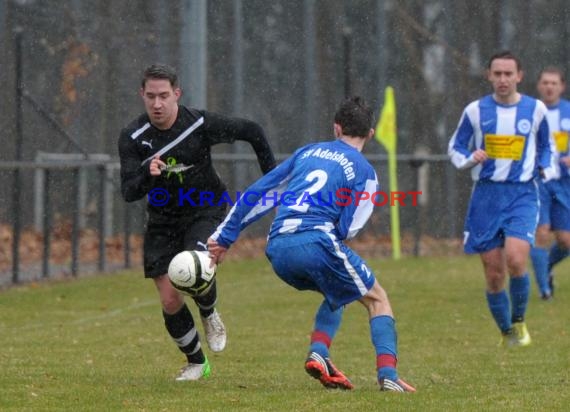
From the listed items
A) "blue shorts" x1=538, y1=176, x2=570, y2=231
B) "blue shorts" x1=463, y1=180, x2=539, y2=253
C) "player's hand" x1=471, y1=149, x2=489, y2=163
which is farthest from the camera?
"blue shorts" x1=538, y1=176, x2=570, y2=231

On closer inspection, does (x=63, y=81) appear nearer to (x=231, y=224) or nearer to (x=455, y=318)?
(x=455, y=318)

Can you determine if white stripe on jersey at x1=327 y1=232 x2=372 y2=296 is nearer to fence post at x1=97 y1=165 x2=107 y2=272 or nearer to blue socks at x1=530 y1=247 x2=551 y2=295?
blue socks at x1=530 y1=247 x2=551 y2=295

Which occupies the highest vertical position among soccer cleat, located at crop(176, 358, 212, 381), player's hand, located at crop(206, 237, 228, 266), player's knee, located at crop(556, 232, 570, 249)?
player's hand, located at crop(206, 237, 228, 266)

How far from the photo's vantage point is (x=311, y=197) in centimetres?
731

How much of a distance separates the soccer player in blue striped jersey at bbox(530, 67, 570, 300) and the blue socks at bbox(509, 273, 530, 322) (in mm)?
2975

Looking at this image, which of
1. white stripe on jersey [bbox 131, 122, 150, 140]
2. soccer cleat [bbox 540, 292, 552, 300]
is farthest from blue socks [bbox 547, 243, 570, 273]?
white stripe on jersey [bbox 131, 122, 150, 140]

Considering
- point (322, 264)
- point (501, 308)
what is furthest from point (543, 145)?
point (322, 264)

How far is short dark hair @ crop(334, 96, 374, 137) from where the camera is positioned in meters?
7.48

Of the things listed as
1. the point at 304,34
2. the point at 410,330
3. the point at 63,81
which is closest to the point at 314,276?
Result: the point at 410,330

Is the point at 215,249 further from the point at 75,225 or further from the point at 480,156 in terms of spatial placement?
the point at 75,225

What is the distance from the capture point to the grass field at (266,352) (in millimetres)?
7156

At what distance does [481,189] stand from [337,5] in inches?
409

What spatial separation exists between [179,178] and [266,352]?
2.20 metres

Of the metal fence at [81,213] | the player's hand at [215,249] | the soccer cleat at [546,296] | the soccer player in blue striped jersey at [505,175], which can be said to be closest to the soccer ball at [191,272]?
the player's hand at [215,249]
